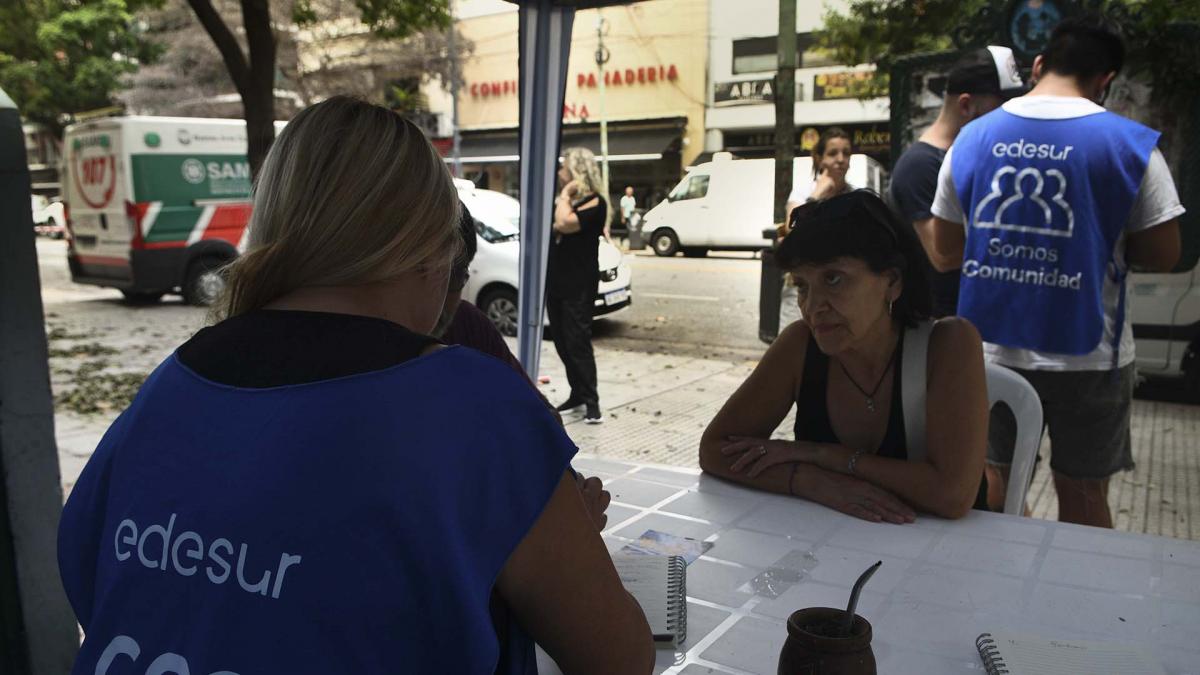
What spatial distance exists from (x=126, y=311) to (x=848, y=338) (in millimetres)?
12222

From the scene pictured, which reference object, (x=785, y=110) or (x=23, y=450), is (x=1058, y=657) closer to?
(x=23, y=450)

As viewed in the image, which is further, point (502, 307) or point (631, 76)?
point (631, 76)

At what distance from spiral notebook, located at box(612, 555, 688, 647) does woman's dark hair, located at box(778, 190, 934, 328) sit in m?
0.90

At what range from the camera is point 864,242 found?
2.08m

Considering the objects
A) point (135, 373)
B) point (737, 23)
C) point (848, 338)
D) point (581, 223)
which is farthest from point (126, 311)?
point (848, 338)

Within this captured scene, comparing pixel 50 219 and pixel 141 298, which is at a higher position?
pixel 50 219

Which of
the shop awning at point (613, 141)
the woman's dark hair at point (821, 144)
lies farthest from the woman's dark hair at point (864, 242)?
the shop awning at point (613, 141)

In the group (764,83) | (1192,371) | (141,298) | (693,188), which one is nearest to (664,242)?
(693,188)

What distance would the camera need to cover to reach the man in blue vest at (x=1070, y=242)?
2518mm

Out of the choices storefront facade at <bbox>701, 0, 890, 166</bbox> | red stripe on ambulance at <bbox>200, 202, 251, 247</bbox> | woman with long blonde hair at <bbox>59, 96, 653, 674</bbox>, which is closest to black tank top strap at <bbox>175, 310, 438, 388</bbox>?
woman with long blonde hair at <bbox>59, 96, 653, 674</bbox>

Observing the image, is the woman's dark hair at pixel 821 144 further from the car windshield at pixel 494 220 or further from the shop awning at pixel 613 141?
the car windshield at pixel 494 220

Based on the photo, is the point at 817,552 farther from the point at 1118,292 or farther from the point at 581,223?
the point at 581,223

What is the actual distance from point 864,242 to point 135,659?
1713mm

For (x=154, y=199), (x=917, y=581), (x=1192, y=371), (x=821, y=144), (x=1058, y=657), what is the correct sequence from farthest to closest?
(x=154, y=199), (x=1192, y=371), (x=821, y=144), (x=917, y=581), (x=1058, y=657)
